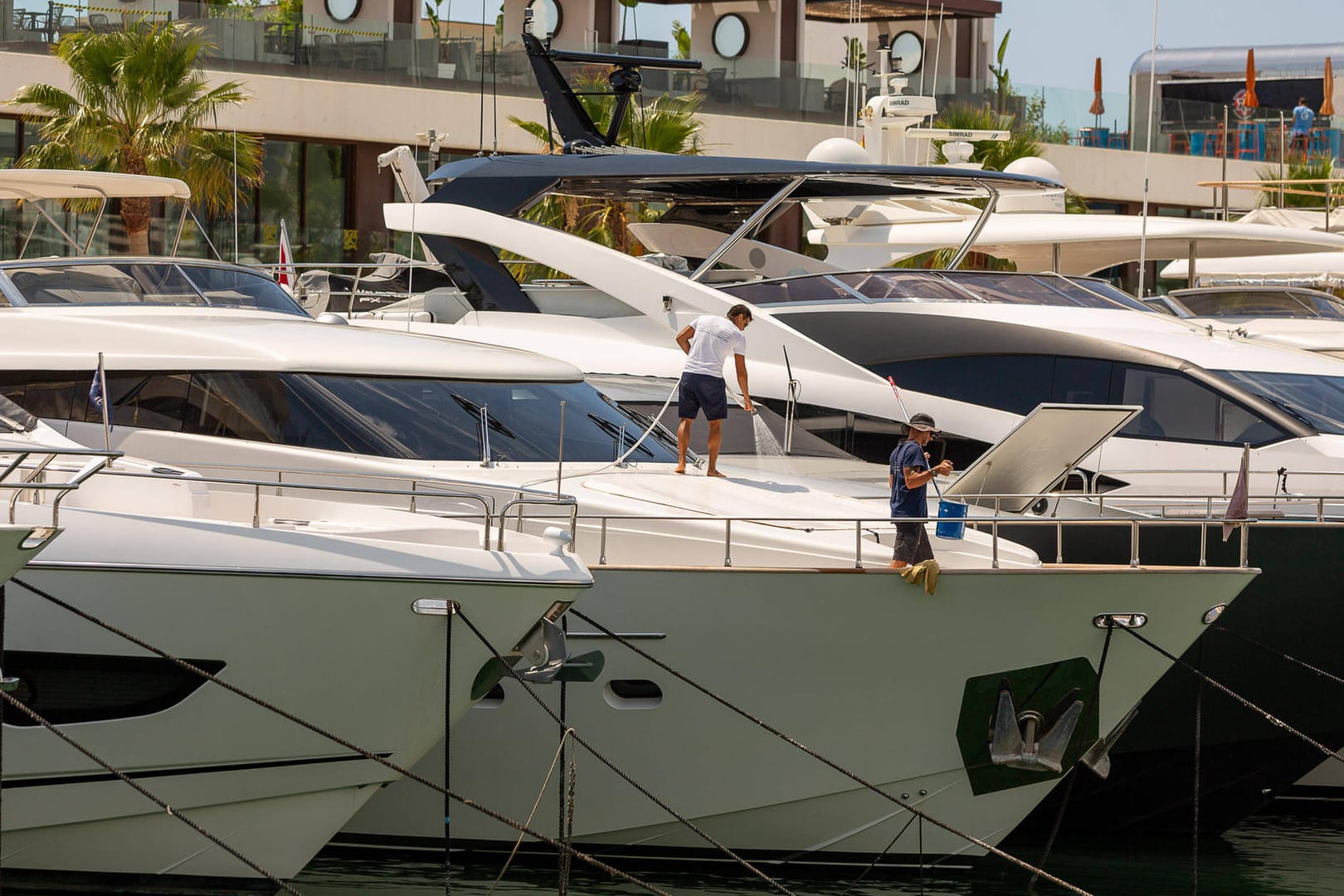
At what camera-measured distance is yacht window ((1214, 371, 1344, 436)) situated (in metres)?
12.0

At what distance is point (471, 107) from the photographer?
2620 cm

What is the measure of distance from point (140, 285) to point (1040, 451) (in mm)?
5591

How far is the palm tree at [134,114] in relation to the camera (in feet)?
67.6

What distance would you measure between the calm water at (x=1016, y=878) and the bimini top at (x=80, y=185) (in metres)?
6.36

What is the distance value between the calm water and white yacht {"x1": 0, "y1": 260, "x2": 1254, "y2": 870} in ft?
0.62

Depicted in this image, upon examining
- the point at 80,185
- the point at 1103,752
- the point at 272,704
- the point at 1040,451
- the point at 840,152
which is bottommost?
the point at 1103,752

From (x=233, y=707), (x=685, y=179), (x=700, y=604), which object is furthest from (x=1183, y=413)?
(x=233, y=707)

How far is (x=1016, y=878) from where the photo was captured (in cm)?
986

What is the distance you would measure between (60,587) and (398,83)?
1957 centimetres

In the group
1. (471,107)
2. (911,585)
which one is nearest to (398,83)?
(471,107)

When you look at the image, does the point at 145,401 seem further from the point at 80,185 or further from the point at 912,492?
the point at 80,185

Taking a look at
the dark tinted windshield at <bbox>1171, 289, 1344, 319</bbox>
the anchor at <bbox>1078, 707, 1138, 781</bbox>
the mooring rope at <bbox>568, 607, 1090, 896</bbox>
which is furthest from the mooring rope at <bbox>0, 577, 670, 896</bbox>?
the dark tinted windshield at <bbox>1171, 289, 1344, 319</bbox>

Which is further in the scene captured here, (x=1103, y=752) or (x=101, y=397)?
(x=1103, y=752)

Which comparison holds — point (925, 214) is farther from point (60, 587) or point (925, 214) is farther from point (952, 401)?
point (60, 587)
